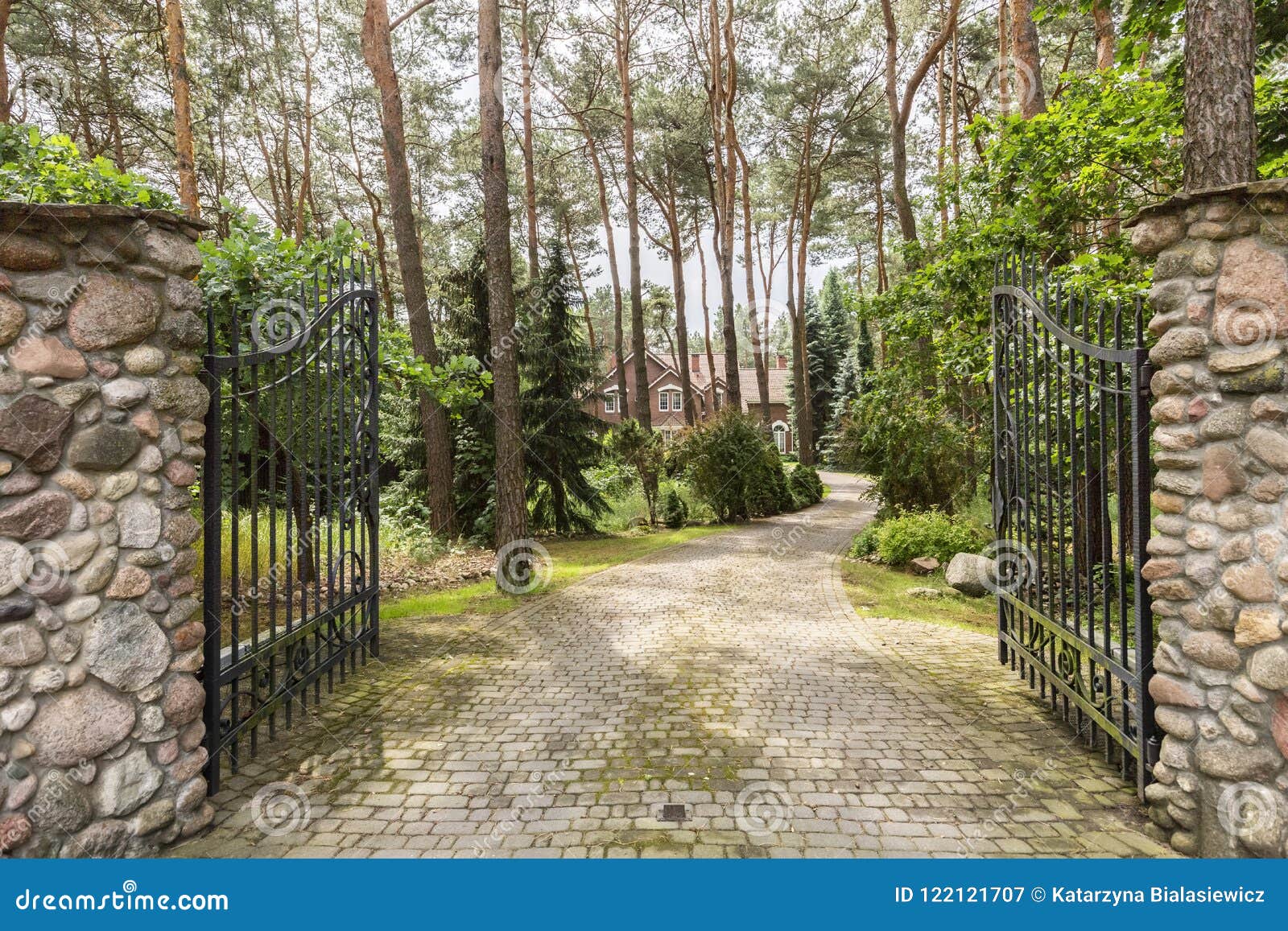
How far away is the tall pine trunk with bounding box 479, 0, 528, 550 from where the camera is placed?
29.1 feet

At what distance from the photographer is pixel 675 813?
333cm

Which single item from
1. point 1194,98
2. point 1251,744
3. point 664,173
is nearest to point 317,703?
point 1251,744

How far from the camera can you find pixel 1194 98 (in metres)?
3.75

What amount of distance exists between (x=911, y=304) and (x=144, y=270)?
798 cm

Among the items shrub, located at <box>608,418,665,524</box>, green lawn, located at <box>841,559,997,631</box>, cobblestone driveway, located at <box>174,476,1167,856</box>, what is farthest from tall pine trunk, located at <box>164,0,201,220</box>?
green lawn, located at <box>841,559,997,631</box>

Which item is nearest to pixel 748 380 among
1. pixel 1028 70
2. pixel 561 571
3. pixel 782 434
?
pixel 782 434

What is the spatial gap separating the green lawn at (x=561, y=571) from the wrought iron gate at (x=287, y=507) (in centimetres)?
136

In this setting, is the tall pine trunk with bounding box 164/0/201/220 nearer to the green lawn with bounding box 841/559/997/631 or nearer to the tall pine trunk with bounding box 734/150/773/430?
the green lawn with bounding box 841/559/997/631

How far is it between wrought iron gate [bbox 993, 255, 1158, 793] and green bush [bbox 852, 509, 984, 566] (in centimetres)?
399

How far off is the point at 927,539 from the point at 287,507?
30.1ft

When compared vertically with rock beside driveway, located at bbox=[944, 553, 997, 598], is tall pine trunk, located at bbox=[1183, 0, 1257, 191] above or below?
above

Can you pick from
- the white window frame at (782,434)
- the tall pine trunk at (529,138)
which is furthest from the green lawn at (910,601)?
the white window frame at (782,434)

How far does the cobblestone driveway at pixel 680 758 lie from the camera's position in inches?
123

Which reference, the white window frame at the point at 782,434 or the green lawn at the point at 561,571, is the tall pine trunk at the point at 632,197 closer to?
the green lawn at the point at 561,571
